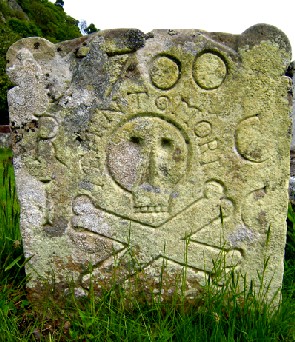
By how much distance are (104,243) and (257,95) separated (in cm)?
111

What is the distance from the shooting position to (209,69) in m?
2.17

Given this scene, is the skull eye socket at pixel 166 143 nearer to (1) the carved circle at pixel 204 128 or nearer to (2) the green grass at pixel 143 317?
(1) the carved circle at pixel 204 128

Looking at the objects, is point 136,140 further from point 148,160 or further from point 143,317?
point 143,317

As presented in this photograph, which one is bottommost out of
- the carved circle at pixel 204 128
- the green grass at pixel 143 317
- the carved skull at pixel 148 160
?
the green grass at pixel 143 317

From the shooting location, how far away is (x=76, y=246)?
2355mm

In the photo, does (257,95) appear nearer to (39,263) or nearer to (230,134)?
(230,134)

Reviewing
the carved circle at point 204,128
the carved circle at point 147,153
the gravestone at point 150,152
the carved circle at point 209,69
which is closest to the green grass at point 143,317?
the gravestone at point 150,152

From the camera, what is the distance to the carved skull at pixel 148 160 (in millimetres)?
2246

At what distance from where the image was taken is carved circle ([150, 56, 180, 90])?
2174 millimetres

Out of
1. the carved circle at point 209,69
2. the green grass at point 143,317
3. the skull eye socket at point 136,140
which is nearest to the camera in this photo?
the green grass at point 143,317

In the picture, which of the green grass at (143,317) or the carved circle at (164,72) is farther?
the carved circle at (164,72)

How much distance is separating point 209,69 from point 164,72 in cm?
23

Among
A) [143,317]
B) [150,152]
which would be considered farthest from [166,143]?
[143,317]

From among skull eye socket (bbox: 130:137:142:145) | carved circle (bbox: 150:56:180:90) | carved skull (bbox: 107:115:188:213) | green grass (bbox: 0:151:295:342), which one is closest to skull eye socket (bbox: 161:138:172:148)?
carved skull (bbox: 107:115:188:213)
